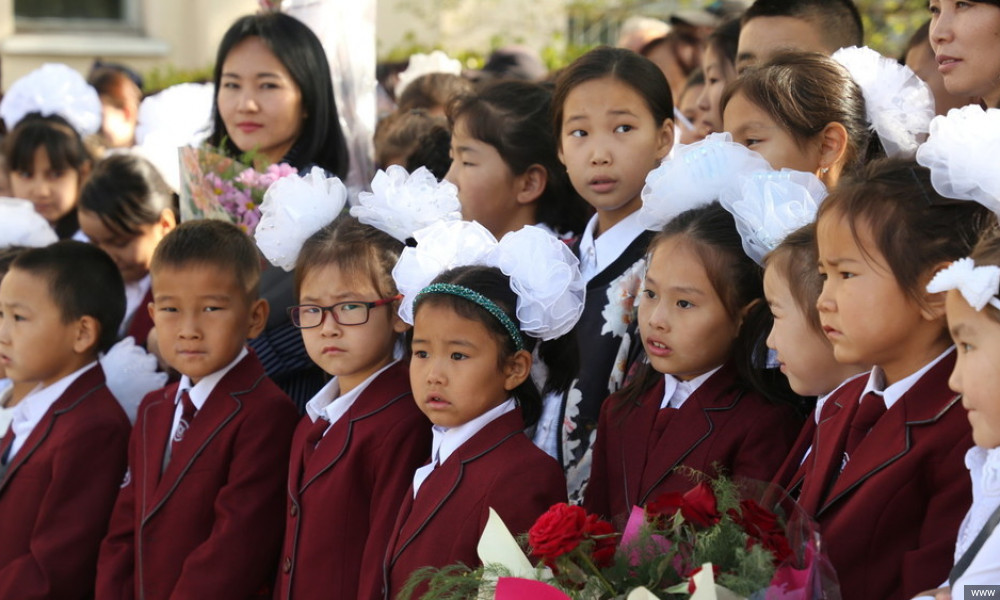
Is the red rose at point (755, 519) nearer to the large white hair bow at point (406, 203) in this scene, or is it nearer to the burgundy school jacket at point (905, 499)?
the burgundy school jacket at point (905, 499)

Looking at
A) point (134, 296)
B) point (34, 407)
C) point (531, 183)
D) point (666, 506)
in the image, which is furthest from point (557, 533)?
point (134, 296)

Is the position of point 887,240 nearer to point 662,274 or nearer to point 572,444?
point 662,274

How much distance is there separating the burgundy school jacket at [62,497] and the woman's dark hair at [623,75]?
173cm

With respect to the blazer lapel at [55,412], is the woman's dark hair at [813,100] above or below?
above

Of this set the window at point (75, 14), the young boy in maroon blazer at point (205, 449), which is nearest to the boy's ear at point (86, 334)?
the young boy in maroon blazer at point (205, 449)

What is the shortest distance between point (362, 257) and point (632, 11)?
8.67 metres

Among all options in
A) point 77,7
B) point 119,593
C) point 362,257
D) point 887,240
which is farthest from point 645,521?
point 77,7

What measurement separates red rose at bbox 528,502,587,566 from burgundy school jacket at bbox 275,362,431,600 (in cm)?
99

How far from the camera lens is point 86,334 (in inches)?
160

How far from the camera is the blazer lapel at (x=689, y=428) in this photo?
9.47 feet

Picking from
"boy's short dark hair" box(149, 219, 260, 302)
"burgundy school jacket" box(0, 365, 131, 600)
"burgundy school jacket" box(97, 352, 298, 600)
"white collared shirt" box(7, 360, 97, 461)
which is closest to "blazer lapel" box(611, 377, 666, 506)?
"burgundy school jacket" box(97, 352, 298, 600)

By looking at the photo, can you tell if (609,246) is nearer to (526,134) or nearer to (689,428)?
(526,134)

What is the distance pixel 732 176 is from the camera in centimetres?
304

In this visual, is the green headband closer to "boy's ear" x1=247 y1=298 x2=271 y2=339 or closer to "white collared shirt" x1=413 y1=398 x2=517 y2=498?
"white collared shirt" x1=413 y1=398 x2=517 y2=498
